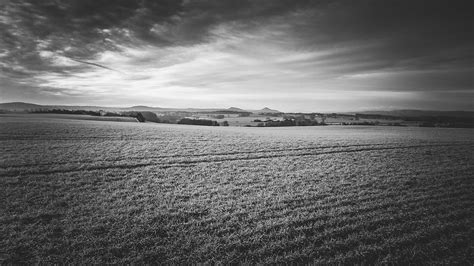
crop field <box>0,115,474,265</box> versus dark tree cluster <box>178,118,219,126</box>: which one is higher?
dark tree cluster <box>178,118,219,126</box>

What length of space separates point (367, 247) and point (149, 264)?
597 centimetres

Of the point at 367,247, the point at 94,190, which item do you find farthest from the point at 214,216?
the point at 94,190

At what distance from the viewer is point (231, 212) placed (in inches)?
349

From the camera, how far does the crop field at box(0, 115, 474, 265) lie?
246 inches

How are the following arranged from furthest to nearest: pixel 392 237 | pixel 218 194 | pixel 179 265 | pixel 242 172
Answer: pixel 242 172
pixel 218 194
pixel 392 237
pixel 179 265

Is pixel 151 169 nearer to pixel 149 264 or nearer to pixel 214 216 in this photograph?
pixel 214 216

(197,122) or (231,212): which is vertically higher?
(197,122)

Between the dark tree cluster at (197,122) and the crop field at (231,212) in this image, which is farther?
the dark tree cluster at (197,122)

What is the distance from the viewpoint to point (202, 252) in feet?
20.5

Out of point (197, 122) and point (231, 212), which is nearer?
point (231, 212)

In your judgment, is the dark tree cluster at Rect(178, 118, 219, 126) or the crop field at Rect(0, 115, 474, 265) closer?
the crop field at Rect(0, 115, 474, 265)

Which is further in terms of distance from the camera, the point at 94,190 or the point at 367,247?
the point at 94,190

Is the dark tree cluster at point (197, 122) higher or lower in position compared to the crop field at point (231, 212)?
higher

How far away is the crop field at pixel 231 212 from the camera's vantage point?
6.25 metres
